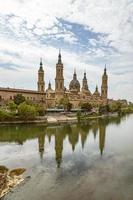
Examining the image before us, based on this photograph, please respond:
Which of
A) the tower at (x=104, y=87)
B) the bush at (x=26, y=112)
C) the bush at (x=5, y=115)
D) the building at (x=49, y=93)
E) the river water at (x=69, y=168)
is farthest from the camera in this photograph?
the tower at (x=104, y=87)

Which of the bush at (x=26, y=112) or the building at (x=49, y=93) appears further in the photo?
the building at (x=49, y=93)

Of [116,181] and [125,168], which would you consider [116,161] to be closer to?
[125,168]

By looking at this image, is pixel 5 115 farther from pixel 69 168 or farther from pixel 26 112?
pixel 69 168

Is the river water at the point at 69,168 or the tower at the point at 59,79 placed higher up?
the tower at the point at 59,79

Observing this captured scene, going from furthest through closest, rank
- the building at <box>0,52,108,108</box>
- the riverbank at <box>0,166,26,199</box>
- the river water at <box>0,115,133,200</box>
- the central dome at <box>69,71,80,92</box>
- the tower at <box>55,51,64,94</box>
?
the central dome at <box>69,71,80,92</box> → the tower at <box>55,51,64,94</box> → the building at <box>0,52,108,108</box> → the river water at <box>0,115,133,200</box> → the riverbank at <box>0,166,26,199</box>

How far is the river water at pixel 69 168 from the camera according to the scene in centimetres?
1462

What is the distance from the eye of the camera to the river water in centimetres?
1462

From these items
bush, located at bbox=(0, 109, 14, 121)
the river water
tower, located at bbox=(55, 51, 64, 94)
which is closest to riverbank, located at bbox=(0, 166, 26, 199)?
the river water

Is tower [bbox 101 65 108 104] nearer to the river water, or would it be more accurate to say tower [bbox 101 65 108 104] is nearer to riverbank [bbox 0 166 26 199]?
the river water

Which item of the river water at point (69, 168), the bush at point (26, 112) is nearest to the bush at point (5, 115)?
the bush at point (26, 112)

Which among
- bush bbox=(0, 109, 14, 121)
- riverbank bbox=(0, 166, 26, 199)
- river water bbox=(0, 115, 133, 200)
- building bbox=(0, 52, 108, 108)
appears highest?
building bbox=(0, 52, 108, 108)

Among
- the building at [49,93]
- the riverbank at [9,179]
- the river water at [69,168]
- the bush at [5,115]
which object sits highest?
the building at [49,93]

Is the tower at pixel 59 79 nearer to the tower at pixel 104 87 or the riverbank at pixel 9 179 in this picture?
the tower at pixel 104 87

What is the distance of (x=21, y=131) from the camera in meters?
40.0
